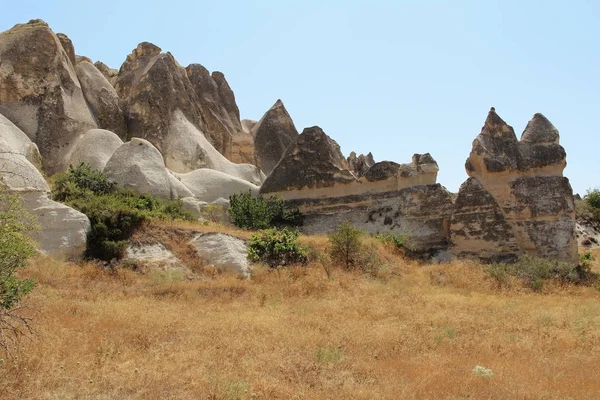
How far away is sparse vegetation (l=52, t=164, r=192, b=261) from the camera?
15.2m

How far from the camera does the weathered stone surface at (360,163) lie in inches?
1417

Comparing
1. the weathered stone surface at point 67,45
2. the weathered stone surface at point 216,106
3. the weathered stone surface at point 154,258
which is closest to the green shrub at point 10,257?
Answer: the weathered stone surface at point 154,258

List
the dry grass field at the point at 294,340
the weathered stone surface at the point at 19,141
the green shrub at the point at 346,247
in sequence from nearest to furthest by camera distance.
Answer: the dry grass field at the point at 294,340 < the green shrub at the point at 346,247 < the weathered stone surface at the point at 19,141

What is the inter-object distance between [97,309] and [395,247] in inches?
436

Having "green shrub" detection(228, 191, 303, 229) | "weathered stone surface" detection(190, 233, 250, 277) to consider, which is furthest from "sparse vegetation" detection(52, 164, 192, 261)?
"green shrub" detection(228, 191, 303, 229)

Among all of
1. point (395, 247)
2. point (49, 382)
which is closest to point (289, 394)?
point (49, 382)

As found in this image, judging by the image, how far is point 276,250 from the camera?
16.4 m

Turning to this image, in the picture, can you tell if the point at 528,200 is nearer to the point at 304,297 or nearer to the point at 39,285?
the point at 304,297

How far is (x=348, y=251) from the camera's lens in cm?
1658

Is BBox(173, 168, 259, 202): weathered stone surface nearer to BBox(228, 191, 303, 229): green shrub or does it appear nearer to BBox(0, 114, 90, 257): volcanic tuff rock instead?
BBox(228, 191, 303, 229): green shrub

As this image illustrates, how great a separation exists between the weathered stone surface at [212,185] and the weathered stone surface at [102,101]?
5433 mm

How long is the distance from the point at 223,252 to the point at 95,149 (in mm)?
10032

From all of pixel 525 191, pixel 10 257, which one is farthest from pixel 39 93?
pixel 525 191

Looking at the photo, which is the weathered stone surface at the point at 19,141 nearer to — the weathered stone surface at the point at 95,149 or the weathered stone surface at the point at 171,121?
the weathered stone surface at the point at 95,149
